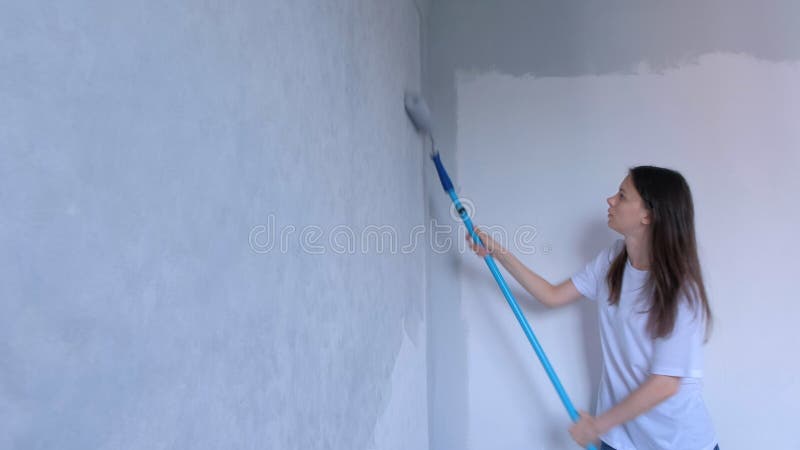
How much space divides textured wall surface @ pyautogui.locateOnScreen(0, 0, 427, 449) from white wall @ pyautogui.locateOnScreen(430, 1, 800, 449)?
786 mm

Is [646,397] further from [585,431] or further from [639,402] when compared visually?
[585,431]

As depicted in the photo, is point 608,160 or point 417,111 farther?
point 608,160

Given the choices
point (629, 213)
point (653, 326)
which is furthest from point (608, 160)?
point (653, 326)

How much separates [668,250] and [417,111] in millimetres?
733

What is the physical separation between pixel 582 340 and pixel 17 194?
1.59 metres

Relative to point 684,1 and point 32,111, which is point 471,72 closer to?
point 684,1

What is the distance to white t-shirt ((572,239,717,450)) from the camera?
46.2 inches

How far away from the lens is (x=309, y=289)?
0.73 m

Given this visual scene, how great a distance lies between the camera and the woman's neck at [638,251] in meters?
1.29

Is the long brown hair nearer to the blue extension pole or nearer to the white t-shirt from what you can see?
the white t-shirt

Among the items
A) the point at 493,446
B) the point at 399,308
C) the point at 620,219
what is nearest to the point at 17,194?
the point at 399,308

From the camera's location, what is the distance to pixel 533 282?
1501mm

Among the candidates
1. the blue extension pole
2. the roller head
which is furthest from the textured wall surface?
the blue extension pole

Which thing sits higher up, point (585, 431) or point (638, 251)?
point (638, 251)
